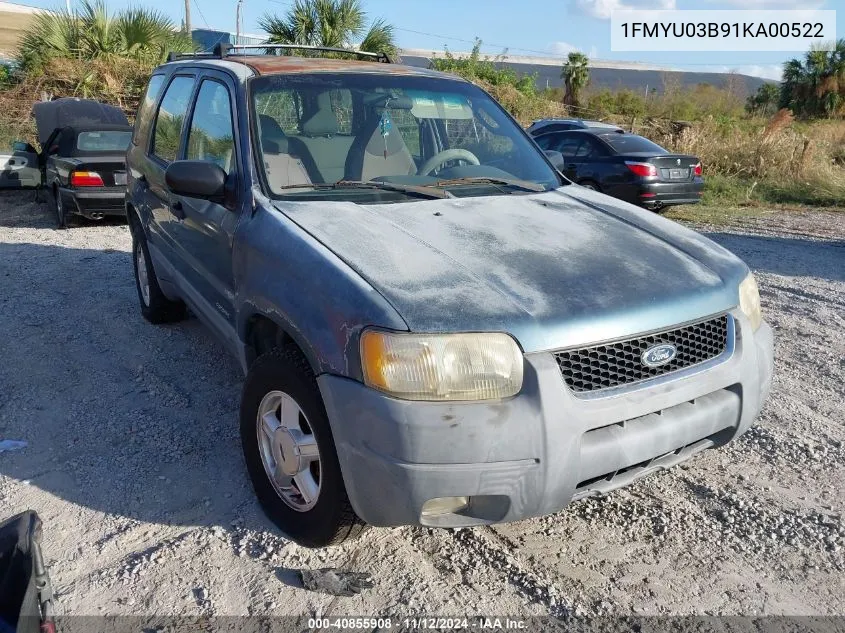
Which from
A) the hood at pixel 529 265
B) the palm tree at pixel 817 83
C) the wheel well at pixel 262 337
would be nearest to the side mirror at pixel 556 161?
the hood at pixel 529 265

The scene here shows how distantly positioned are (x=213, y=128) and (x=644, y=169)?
8.38 m

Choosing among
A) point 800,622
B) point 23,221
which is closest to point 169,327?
point 800,622

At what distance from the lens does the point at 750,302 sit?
2.97 m

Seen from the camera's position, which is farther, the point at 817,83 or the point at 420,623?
the point at 817,83

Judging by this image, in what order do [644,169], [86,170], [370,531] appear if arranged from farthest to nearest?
[644,169] < [86,170] < [370,531]

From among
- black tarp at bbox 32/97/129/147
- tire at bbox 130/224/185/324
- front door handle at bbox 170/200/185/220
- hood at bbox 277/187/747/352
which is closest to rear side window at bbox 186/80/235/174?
front door handle at bbox 170/200/185/220

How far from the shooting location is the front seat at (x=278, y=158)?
10.8 feet

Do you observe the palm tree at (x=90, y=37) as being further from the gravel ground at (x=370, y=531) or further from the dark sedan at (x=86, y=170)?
the gravel ground at (x=370, y=531)

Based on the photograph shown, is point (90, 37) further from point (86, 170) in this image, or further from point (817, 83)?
point (817, 83)

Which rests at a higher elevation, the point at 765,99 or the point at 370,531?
the point at 765,99

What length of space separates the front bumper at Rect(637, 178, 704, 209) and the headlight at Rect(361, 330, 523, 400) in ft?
30.2

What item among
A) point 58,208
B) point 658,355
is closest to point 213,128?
point 658,355

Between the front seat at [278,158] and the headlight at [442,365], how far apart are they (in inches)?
50.3

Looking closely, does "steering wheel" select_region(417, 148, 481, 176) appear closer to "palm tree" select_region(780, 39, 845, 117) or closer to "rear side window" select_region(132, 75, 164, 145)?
"rear side window" select_region(132, 75, 164, 145)
